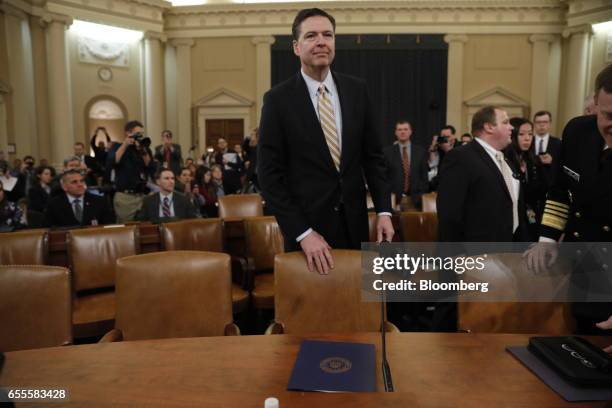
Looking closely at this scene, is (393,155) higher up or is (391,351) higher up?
(393,155)

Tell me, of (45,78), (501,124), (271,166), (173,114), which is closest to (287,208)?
(271,166)

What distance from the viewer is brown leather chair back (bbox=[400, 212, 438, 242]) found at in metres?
3.41

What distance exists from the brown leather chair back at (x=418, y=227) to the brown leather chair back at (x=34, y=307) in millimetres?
2295

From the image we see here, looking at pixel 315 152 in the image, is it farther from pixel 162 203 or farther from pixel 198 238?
pixel 162 203

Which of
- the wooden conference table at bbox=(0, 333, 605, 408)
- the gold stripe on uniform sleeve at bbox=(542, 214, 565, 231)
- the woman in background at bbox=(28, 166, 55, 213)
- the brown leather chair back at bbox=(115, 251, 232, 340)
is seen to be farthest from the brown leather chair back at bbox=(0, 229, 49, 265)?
the woman in background at bbox=(28, 166, 55, 213)

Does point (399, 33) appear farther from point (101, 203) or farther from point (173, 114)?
point (101, 203)

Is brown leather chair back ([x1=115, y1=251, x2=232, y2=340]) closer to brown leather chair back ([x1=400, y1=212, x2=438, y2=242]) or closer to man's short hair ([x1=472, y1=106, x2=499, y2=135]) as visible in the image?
man's short hair ([x1=472, y1=106, x2=499, y2=135])

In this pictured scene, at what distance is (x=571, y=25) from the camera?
Answer: 11.6 meters

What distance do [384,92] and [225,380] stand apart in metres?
13.0

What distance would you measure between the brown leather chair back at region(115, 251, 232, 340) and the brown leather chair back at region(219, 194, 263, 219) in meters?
2.45

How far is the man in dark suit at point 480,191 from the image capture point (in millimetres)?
2502

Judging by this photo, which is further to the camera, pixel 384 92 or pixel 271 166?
pixel 384 92

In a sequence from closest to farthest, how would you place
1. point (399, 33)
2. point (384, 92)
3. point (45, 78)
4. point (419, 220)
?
point (419, 220) < point (45, 78) < point (399, 33) < point (384, 92)

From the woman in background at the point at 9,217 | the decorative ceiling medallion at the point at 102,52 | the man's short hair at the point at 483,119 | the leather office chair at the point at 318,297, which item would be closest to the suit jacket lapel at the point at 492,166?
the man's short hair at the point at 483,119
